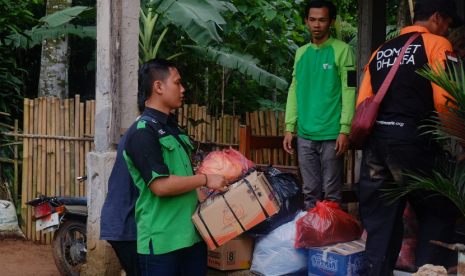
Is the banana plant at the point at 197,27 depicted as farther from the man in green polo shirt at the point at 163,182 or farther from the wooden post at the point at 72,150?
the man in green polo shirt at the point at 163,182

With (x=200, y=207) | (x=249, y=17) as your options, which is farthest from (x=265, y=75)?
(x=200, y=207)

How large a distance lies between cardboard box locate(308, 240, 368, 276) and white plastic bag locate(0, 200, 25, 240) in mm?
5082

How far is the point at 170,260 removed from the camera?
3193 millimetres

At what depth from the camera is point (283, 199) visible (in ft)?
15.0

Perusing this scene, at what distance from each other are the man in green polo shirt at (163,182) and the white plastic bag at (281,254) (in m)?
1.19

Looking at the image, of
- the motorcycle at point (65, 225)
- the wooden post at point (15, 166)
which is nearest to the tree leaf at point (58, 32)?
the wooden post at point (15, 166)

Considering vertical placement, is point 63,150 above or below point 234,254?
above

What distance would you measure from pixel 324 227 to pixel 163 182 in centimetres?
162

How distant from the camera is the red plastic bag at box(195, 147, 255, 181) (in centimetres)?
434

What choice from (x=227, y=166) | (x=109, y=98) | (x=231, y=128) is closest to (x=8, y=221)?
(x=231, y=128)

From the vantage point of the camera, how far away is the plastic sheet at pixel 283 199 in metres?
4.54

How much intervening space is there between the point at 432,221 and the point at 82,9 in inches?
214

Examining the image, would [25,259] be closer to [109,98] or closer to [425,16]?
[109,98]

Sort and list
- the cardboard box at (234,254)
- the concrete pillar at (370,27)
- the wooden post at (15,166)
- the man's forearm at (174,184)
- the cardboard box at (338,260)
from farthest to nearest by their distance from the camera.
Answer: the wooden post at (15,166), the concrete pillar at (370,27), the cardboard box at (234,254), the cardboard box at (338,260), the man's forearm at (174,184)
